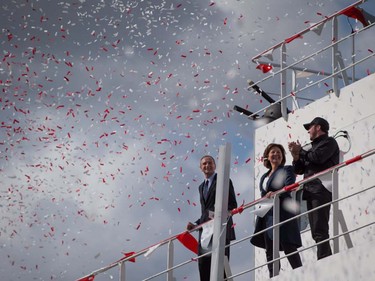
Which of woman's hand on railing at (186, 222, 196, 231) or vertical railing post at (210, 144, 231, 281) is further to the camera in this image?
woman's hand on railing at (186, 222, 196, 231)

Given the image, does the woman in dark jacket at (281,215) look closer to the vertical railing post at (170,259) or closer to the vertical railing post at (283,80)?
the vertical railing post at (170,259)

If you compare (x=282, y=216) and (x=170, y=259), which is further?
(x=170, y=259)

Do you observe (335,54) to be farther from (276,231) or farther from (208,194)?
(276,231)

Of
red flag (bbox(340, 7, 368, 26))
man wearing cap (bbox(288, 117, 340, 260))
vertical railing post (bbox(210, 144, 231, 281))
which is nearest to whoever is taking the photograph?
vertical railing post (bbox(210, 144, 231, 281))

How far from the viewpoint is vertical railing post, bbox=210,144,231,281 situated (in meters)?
11.5

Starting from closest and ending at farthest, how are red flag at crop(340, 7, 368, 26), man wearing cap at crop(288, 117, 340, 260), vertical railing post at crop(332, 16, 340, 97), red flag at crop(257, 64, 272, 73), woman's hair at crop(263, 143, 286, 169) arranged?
1. man wearing cap at crop(288, 117, 340, 260)
2. woman's hair at crop(263, 143, 286, 169)
3. vertical railing post at crop(332, 16, 340, 97)
4. red flag at crop(340, 7, 368, 26)
5. red flag at crop(257, 64, 272, 73)

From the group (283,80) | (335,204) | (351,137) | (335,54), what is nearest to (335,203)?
(335,204)

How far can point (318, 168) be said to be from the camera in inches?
482

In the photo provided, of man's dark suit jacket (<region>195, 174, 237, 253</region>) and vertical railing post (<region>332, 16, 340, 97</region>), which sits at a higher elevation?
vertical railing post (<region>332, 16, 340, 97</region>)

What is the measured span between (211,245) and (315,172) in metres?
1.40

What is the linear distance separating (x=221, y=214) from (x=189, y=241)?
5.38 feet

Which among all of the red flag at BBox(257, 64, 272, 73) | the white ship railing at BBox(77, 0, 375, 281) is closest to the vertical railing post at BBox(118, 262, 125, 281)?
the white ship railing at BBox(77, 0, 375, 281)

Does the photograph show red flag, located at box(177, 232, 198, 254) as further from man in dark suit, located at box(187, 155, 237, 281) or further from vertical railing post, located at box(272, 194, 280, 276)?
vertical railing post, located at box(272, 194, 280, 276)

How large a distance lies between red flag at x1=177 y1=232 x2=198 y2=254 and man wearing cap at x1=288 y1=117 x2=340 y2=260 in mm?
1550
